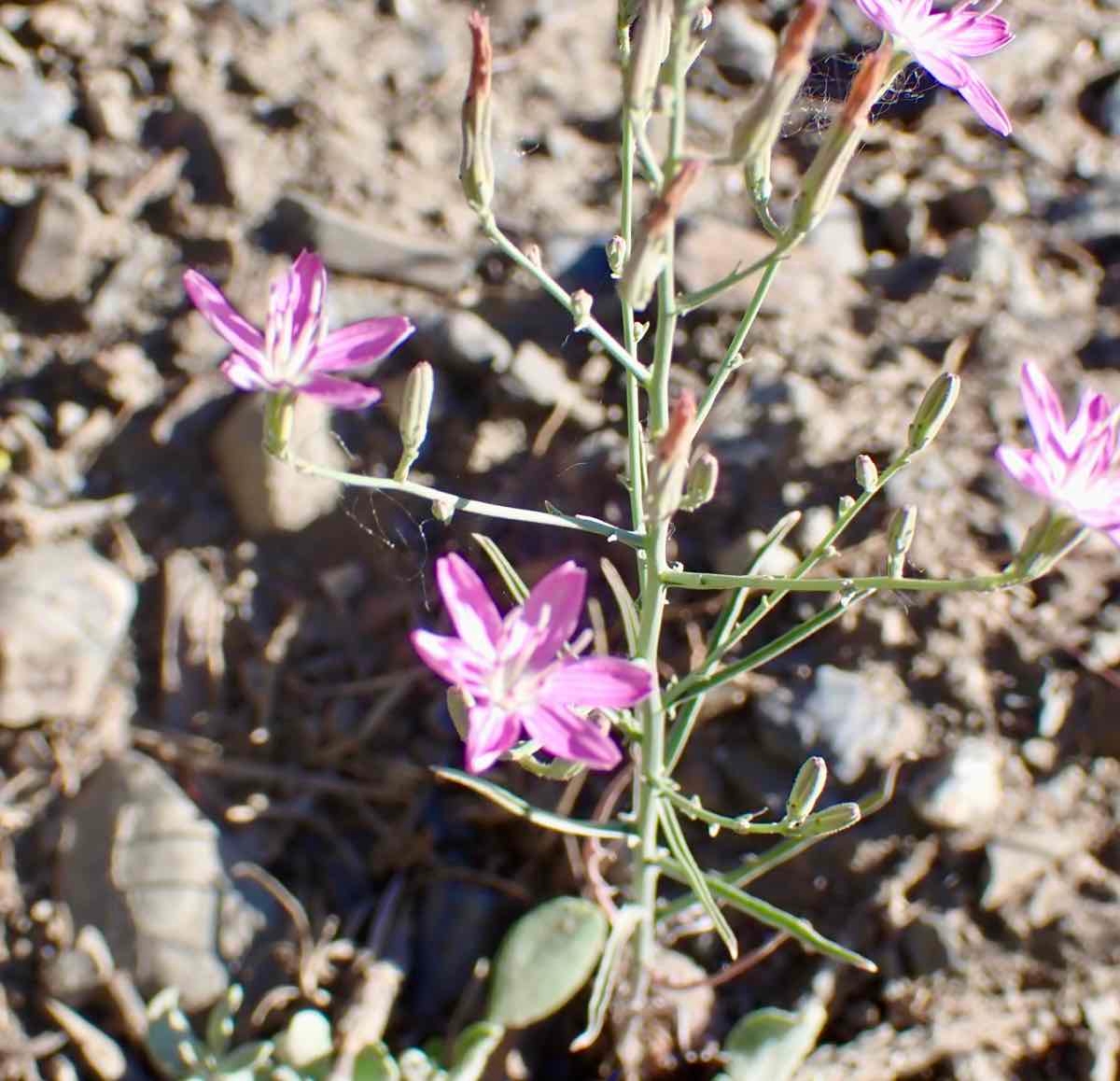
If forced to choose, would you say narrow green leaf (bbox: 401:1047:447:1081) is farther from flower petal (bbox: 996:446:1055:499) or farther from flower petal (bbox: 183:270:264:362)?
flower petal (bbox: 996:446:1055:499)

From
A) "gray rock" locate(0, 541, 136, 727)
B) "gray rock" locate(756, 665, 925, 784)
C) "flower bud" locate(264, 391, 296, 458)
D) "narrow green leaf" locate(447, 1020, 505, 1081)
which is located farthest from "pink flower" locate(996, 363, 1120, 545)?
"gray rock" locate(0, 541, 136, 727)

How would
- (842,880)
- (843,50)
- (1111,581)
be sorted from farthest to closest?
(843,50)
(1111,581)
(842,880)

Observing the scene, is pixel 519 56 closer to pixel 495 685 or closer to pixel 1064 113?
pixel 1064 113

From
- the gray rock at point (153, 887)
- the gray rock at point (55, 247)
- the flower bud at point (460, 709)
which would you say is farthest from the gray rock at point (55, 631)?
the flower bud at point (460, 709)

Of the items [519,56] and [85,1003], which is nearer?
[85,1003]

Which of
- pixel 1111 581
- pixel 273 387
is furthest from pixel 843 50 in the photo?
pixel 273 387

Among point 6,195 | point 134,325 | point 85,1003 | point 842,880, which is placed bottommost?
point 85,1003

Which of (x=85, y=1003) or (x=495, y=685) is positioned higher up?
Answer: (x=495, y=685)

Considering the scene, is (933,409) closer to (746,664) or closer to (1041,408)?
(1041,408)
